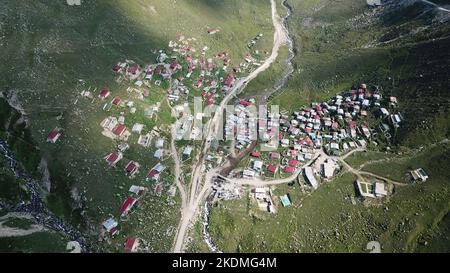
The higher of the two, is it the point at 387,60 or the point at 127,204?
the point at 387,60

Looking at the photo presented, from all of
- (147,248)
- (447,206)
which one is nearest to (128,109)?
(147,248)

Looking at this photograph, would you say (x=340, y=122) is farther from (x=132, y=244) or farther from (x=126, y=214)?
(x=132, y=244)

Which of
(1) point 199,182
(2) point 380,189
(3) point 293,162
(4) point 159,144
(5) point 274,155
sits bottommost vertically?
(2) point 380,189

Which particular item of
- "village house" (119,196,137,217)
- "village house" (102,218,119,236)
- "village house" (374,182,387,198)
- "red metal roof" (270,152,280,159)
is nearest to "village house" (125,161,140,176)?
"village house" (119,196,137,217)

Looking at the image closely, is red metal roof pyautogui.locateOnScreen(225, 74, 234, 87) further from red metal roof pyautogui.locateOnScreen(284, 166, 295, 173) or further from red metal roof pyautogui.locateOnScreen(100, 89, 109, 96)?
red metal roof pyautogui.locateOnScreen(284, 166, 295, 173)

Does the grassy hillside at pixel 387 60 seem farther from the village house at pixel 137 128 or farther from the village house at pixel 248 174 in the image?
the village house at pixel 137 128

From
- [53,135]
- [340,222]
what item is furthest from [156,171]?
[340,222]

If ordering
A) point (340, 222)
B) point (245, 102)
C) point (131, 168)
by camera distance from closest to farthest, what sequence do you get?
1. point (340, 222)
2. point (131, 168)
3. point (245, 102)

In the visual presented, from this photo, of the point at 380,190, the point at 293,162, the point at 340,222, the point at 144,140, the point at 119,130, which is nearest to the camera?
the point at 340,222

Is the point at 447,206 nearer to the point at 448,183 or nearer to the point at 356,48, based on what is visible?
the point at 448,183
